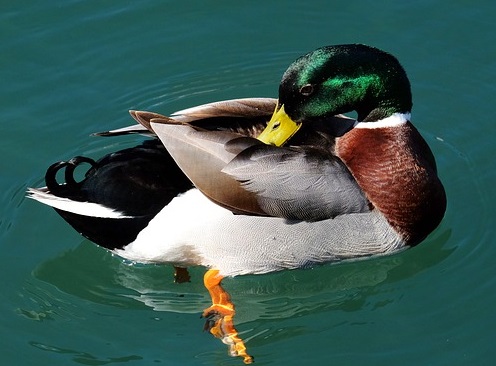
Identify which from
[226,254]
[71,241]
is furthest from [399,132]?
[71,241]

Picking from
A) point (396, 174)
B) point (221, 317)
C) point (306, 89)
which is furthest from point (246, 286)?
point (306, 89)

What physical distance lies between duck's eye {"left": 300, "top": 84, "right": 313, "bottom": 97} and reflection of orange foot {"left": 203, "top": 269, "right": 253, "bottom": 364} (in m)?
1.21

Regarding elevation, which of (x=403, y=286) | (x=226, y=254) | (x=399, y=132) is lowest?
(x=403, y=286)

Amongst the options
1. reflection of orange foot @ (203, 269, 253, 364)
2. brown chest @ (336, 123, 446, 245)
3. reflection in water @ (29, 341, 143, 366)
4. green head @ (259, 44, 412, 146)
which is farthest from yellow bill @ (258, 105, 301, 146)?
reflection in water @ (29, 341, 143, 366)

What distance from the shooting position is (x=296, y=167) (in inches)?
255

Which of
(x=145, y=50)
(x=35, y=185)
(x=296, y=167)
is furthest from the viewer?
(x=145, y=50)

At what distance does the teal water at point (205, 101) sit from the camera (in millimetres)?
6523

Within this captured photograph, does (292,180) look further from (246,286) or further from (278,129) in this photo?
(246,286)

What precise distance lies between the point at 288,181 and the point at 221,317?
3.07ft

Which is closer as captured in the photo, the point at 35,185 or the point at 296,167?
the point at 296,167

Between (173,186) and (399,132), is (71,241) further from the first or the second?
(399,132)

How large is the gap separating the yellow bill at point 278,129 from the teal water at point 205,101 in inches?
36.4

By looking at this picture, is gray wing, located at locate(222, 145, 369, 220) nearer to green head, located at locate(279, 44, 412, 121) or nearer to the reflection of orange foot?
green head, located at locate(279, 44, 412, 121)

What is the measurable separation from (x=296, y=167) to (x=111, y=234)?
119 cm
